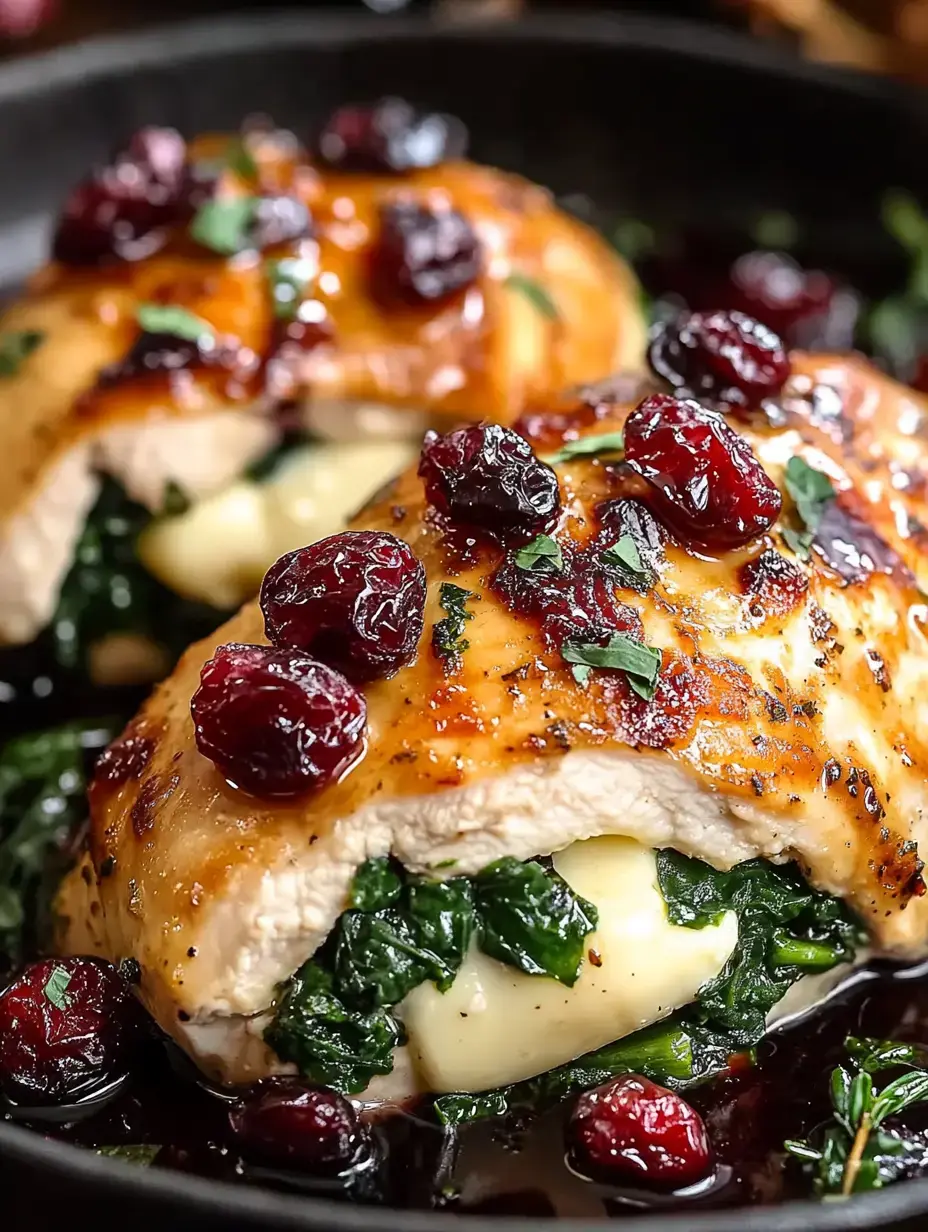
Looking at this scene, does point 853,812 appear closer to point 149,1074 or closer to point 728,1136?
point 728,1136

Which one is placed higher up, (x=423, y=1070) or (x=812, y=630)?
(x=812, y=630)

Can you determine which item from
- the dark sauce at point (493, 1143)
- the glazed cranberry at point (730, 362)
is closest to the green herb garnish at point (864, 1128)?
the dark sauce at point (493, 1143)

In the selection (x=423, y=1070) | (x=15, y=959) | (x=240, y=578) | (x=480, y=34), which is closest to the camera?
(x=423, y=1070)

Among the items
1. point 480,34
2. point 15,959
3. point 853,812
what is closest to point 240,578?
point 15,959

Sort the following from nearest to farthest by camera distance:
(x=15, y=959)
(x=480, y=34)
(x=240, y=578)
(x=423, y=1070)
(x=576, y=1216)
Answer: (x=576, y=1216) → (x=423, y=1070) → (x=15, y=959) → (x=240, y=578) → (x=480, y=34)

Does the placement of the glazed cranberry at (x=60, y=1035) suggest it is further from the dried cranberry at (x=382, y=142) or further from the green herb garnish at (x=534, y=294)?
the dried cranberry at (x=382, y=142)

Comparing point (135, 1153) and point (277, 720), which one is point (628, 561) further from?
point (135, 1153)

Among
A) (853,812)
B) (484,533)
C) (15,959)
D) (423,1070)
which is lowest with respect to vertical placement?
(15,959)
